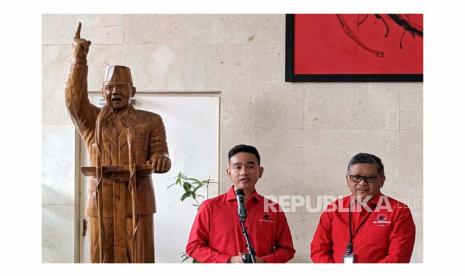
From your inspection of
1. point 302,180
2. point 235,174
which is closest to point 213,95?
point 302,180

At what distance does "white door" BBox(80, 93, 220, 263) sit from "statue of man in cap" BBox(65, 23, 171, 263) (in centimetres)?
94

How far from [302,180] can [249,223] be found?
111 centimetres

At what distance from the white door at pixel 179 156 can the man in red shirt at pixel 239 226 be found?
104cm

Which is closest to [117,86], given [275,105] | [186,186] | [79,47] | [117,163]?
[79,47]

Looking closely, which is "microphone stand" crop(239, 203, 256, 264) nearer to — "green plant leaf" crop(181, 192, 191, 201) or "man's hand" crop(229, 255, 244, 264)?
"man's hand" crop(229, 255, 244, 264)

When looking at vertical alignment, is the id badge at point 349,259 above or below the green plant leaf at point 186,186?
below

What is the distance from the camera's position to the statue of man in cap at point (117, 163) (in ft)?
12.2

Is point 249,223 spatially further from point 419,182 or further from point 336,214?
point 419,182

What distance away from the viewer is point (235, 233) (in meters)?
3.65

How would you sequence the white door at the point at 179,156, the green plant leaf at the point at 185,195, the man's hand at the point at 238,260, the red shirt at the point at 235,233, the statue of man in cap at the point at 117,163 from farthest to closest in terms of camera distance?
the white door at the point at 179,156 → the green plant leaf at the point at 185,195 → the statue of man in cap at the point at 117,163 → the red shirt at the point at 235,233 → the man's hand at the point at 238,260

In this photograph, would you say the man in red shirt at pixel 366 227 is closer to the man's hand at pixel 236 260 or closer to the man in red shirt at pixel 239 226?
the man in red shirt at pixel 239 226

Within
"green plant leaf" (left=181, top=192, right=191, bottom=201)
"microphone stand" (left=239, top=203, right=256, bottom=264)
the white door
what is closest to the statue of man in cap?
"microphone stand" (left=239, top=203, right=256, bottom=264)

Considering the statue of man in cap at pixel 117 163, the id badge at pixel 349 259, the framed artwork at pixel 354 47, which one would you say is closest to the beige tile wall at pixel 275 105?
the framed artwork at pixel 354 47

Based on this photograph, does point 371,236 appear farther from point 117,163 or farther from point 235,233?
point 117,163
